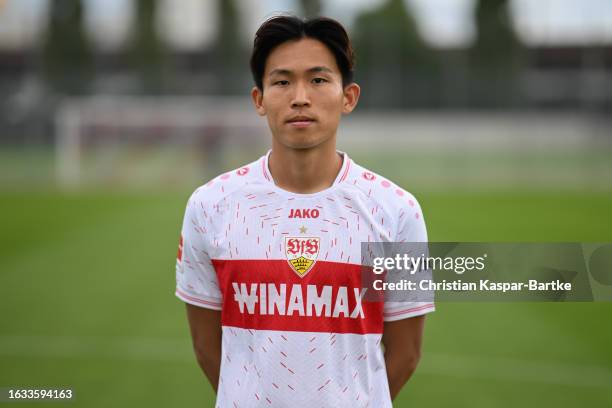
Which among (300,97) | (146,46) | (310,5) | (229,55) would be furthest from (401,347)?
(146,46)

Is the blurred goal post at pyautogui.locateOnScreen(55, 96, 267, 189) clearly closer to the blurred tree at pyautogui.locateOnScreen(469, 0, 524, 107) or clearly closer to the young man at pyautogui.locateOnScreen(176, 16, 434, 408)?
the blurred tree at pyautogui.locateOnScreen(469, 0, 524, 107)

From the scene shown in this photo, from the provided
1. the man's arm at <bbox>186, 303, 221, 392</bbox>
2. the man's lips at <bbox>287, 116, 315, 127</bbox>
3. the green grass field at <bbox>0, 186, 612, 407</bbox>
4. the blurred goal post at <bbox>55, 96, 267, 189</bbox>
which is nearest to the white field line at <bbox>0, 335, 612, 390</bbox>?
the green grass field at <bbox>0, 186, 612, 407</bbox>

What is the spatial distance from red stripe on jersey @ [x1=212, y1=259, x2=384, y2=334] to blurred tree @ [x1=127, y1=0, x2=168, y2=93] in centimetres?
3218

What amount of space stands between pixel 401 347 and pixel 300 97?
93cm

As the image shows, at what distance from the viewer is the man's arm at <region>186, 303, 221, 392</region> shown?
245cm

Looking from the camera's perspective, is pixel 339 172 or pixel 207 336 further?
pixel 207 336

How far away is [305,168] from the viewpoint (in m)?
2.20

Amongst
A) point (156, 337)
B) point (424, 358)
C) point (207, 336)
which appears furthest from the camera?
point (156, 337)

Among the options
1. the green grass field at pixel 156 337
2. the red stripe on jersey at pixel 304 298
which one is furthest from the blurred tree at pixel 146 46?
the red stripe on jersey at pixel 304 298

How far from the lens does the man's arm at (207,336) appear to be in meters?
2.45

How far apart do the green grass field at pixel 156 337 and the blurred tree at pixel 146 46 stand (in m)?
20.5

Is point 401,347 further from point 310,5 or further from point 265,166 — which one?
point 310,5

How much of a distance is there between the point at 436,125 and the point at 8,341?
22.7 meters

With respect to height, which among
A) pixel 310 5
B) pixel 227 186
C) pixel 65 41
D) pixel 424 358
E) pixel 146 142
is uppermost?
pixel 310 5
